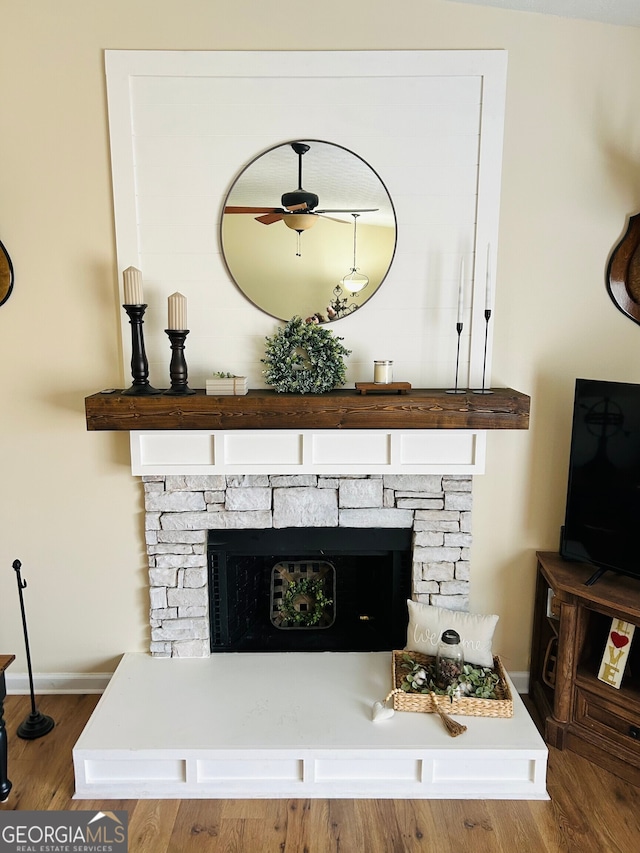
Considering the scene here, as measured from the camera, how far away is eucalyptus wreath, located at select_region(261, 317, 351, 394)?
7.70 ft

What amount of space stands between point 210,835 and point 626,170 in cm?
279

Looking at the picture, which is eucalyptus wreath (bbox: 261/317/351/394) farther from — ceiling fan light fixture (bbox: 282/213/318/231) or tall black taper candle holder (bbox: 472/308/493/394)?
→ tall black taper candle holder (bbox: 472/308/493/394)

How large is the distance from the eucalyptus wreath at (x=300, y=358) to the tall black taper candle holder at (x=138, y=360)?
0.47 metres

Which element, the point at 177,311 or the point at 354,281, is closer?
the point at 177,311

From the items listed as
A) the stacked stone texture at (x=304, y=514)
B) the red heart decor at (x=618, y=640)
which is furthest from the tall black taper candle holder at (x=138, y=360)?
the red heart decor at (x=618, y=640)

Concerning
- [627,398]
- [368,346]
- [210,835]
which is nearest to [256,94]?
[368,346]

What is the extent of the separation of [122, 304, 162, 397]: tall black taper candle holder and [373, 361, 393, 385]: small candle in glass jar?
2.74 ft

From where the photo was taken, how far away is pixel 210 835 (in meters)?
2.00

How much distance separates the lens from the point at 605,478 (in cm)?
233

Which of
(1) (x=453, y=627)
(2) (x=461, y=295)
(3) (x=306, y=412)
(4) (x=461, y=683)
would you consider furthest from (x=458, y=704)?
(2) (x=461, y=295)

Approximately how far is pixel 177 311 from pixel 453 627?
5.36ft

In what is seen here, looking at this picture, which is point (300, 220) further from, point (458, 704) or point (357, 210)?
point (458, 704)

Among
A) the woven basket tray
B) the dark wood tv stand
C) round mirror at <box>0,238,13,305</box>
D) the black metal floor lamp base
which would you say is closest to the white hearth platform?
the woven basket tray

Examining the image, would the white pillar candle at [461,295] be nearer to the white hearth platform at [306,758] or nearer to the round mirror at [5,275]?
the white hearth platform at [306,758]
